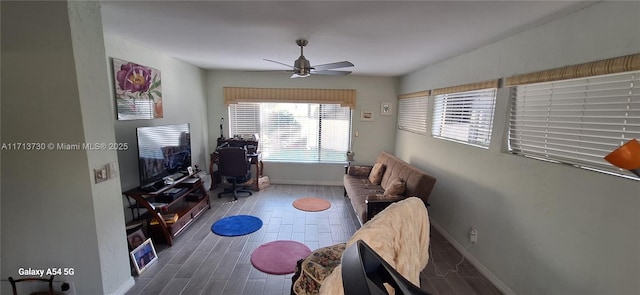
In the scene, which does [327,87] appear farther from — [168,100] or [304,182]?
[168,100]

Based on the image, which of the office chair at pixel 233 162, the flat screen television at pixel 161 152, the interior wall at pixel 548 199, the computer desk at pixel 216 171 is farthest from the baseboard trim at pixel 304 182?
the interior wall at pixel 548 199

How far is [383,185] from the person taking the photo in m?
3.66

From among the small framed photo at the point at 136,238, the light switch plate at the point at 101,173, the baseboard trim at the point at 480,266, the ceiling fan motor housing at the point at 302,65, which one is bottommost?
the baseboard trim at the point at 480,266

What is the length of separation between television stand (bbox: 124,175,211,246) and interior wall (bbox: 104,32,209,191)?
321mm

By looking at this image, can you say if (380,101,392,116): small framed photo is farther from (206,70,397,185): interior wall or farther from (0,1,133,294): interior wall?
(0,1,133,294): interior wall

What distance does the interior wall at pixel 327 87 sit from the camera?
4.64 m

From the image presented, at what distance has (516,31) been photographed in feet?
6.55

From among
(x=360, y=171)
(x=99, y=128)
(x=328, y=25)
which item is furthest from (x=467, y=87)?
(x=99, y=128)

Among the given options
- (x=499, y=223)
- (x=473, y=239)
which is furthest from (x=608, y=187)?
(x=473, y=239)

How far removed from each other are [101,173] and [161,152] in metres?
1.25

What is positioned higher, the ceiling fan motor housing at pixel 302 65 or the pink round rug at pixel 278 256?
the ceiling fan motor housing at pixel 302 65

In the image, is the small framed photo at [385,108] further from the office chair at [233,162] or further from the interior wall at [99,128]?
the interior wall at [99,128]

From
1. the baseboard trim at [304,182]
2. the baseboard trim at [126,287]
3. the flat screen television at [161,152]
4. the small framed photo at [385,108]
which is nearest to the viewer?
A: the baseboard trim at [126,287]

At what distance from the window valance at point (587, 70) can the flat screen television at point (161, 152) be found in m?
3.63
